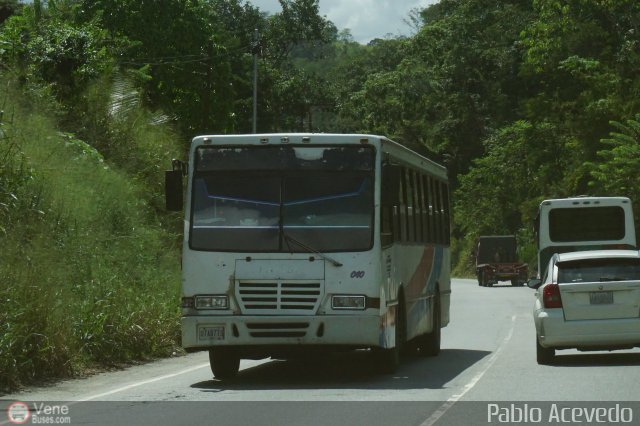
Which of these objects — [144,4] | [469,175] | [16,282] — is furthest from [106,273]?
[469,175]

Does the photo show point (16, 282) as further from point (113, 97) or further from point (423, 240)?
point (113, 97)

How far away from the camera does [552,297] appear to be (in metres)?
18.9

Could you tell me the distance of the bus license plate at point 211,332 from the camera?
16.2 m

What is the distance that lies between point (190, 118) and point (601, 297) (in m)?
33.4

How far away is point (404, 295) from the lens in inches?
727

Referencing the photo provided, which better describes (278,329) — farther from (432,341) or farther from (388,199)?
(432,341)

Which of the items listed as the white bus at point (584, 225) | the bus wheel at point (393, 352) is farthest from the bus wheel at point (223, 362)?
the white bus at point (584, 225)

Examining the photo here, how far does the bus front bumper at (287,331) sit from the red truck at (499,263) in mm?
48718

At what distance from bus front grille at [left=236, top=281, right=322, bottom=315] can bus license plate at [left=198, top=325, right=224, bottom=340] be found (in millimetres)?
358

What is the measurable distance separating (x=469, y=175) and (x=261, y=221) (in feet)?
202

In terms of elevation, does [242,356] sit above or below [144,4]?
below

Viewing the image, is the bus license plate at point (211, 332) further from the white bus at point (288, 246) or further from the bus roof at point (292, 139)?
the bus roof at point (292, 139)

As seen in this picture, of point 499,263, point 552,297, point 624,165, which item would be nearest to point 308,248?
point 552,297

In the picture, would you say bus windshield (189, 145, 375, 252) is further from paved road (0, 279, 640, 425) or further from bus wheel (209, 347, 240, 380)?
paved road (0, 279, 640, 425)
